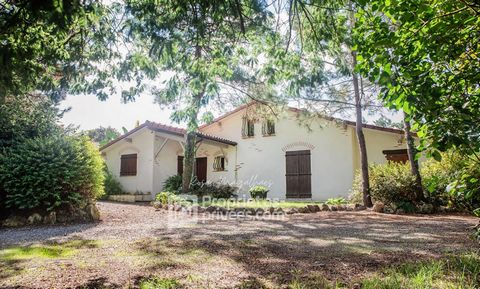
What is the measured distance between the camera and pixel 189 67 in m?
5.57

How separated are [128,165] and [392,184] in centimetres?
1189

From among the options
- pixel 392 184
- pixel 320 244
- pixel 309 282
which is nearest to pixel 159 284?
pixel 309 282

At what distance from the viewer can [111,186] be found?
14.7 meters

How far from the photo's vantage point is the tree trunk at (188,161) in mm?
12320

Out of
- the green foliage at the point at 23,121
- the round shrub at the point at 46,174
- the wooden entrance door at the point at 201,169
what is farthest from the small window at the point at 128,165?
the round shrub at the point at 46,174

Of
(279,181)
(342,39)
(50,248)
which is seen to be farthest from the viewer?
(279,181)

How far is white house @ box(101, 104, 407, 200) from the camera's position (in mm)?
13602

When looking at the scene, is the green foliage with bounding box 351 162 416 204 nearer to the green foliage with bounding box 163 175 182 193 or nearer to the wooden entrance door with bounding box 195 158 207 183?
the green foliage with bounding box 163 175 182 193

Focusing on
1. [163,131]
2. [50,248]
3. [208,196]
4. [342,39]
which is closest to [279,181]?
[208,196]

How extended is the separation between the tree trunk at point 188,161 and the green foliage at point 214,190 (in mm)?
552

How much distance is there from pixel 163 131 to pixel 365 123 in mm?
8846

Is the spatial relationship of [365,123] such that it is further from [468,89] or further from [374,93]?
[468,89]

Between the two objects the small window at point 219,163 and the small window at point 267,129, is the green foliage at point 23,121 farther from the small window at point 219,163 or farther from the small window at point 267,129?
the small window at point 267,129

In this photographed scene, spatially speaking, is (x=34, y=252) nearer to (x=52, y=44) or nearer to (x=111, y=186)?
(x=52, y=44)
